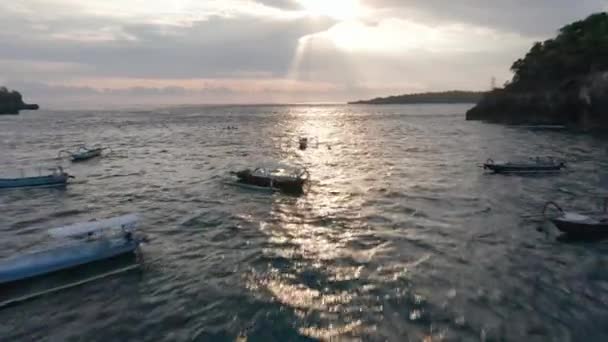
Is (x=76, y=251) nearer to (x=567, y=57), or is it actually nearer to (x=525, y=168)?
(x=525, y=168)

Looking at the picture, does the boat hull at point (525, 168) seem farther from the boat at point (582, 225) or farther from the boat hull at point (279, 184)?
the boat hull at point (279, 184)

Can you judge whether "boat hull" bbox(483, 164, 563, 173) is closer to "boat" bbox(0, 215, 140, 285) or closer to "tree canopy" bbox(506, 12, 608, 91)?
"boat" bbox(0, 215, 140, 285)

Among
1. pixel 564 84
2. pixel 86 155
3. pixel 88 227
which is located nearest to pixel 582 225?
pixel 88 227

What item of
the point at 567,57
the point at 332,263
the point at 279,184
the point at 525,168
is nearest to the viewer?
the point at 332,263

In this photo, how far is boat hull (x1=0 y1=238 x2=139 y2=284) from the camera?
19.8 meters

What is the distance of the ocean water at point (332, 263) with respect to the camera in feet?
54.5

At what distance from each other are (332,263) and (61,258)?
50.6ft

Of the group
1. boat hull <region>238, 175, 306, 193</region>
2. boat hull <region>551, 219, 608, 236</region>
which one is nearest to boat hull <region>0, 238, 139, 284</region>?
boat hull <region>238, 175, 306, 193</region>

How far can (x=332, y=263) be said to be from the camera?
22.8 m

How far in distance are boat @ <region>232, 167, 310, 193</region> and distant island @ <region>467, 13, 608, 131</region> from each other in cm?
8306

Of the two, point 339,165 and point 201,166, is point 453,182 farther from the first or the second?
point 201,166

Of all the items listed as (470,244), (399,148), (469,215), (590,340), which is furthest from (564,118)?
(590,340)

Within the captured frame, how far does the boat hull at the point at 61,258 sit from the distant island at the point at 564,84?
336 ft

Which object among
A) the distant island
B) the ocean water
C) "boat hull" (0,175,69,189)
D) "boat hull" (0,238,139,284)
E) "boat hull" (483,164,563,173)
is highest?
the distant island
